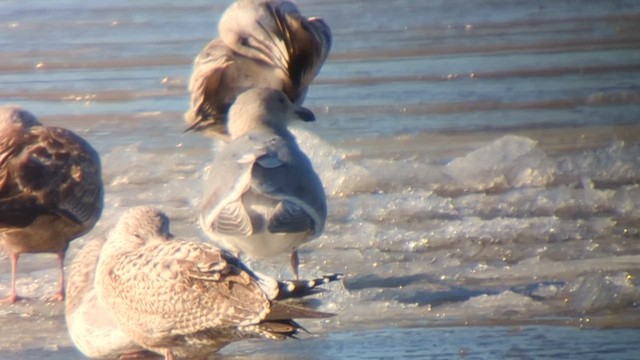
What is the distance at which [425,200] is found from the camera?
960 centimetres

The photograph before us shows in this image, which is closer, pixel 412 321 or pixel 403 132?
pixel 412 321

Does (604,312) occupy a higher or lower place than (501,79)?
higher

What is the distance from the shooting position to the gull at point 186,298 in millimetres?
5883

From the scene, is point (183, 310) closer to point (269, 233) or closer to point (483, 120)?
point (269, 233)

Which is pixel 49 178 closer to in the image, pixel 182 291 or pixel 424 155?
pixel 182 291

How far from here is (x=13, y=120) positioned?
9172mm

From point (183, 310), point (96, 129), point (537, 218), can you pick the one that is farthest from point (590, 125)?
point (183, 310)

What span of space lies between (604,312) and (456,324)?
721 millimetres

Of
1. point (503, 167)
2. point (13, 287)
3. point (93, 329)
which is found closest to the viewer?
point (93, 329)

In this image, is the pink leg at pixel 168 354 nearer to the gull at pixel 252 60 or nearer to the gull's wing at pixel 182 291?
the gull's wing at pixel 182 291

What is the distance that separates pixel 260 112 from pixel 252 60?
1.49 metres

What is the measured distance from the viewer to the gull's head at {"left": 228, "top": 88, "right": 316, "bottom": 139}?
8609 millimetres

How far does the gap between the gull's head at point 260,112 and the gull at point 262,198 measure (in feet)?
0.68

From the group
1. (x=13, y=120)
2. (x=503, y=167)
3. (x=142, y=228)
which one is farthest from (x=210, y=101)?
(x=142, y=228)
